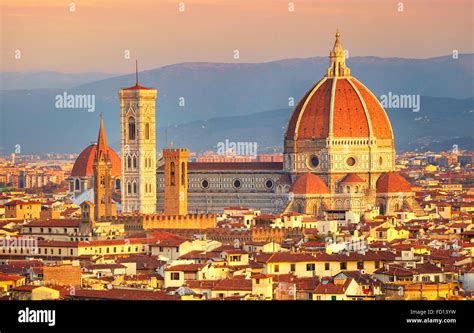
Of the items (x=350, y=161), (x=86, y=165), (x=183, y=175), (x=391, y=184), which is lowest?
(x=391, y=184)

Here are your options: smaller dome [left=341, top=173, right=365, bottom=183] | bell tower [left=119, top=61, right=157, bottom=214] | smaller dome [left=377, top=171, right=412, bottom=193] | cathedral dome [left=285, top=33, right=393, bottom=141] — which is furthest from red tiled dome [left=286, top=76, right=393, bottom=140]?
bell tower [left=119, top=61, right=157, bottom=214]

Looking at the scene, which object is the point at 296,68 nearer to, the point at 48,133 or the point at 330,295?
the point at 48,133

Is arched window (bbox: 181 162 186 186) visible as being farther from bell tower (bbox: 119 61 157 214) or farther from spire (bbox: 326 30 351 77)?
spire (bbox: 326 30 351 77)

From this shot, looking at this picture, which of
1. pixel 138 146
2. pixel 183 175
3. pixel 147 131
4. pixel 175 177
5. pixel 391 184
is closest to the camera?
pixel 183 175

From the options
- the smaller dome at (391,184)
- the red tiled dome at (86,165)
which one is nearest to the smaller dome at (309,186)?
the smaller dome at (391,184)

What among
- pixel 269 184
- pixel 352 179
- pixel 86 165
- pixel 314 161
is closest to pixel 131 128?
pixel 269 184

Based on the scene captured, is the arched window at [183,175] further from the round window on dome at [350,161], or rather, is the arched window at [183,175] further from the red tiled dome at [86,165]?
the red tiled dome at [86,165]

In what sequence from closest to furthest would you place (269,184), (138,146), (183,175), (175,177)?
1. (183,175)
2. (175,177)
3. (138,146)
4. (269,184)

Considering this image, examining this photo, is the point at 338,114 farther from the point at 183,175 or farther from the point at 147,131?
the point at 183,175
